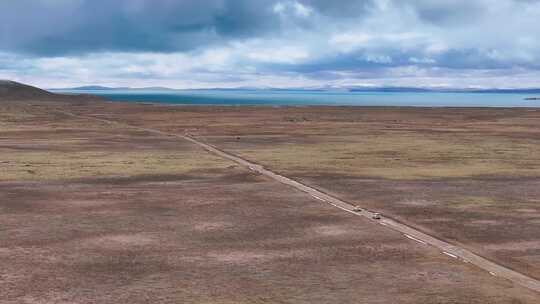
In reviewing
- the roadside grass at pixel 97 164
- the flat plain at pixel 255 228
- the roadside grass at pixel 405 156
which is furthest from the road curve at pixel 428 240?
the roadside grass at pixel 97 164

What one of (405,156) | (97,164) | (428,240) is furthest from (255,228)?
(405,156)

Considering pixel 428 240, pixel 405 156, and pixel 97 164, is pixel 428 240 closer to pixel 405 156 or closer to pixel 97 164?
pixel 97 164

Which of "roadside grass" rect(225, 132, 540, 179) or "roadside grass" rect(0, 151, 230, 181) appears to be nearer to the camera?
"roadside grass" rect(0, 151, 230, 181)

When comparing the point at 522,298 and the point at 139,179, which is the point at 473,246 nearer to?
the point at 522,298

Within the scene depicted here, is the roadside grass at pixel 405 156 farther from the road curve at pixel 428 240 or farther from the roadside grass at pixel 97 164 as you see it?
the road curve at pixel 428 240

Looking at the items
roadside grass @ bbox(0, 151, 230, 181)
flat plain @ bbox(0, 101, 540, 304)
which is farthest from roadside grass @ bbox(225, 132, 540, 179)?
roadside grass @ bbox(0, 151, 230, 181)

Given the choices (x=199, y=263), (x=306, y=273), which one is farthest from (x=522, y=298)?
(x=199, y=263)

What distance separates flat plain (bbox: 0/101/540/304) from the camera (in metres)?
14.9

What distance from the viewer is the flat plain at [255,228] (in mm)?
14859

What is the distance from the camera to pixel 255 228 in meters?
21.7

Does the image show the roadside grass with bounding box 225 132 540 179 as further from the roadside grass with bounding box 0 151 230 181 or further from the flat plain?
the roadside grass with bounding box 0 151 230 181

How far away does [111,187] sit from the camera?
30594mm

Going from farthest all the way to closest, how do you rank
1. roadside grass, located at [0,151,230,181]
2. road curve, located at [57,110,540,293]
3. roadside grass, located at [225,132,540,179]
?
roadside grass, located at [225,132,540,179] < roadside grass, located at [0,151,230,181] < road curve, located at [57,110,540,293]

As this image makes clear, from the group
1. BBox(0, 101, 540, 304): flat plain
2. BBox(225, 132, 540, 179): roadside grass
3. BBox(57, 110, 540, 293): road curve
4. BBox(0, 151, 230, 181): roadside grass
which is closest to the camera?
BBox(0, 101, 540, 304): flat plain
